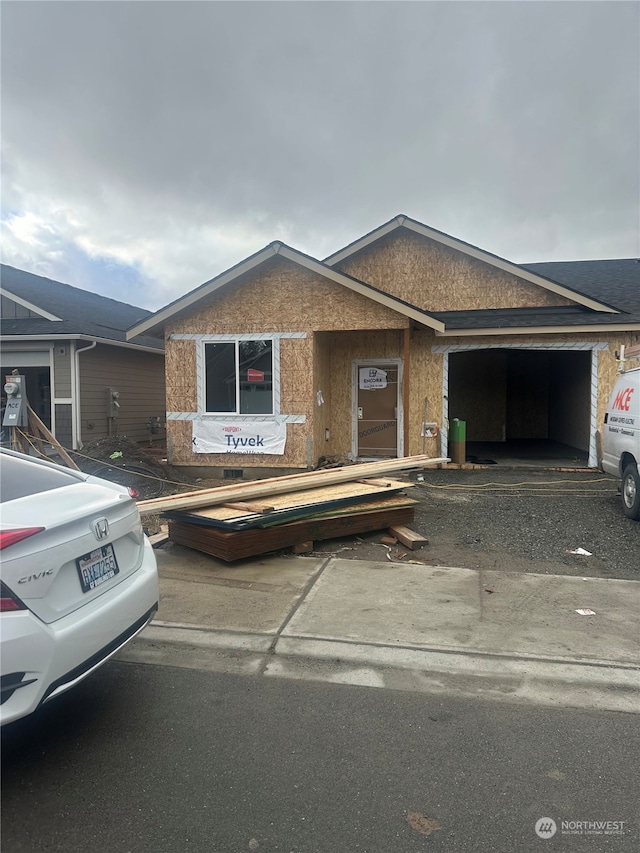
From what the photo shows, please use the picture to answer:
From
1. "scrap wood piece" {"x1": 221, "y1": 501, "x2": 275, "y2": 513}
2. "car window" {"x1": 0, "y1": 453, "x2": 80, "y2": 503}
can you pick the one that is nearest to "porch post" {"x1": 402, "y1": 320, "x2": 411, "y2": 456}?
"scrap wood piece" {"x1": 221, "y1": 501, "x2": 275, "y2": 513}

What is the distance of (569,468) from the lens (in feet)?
40.2

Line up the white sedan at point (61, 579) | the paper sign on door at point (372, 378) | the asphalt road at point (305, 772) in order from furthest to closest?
the paper sign on door at point (372, 378) < the white sedan at point (61, 579) < the asphalt road at point (305, 772)

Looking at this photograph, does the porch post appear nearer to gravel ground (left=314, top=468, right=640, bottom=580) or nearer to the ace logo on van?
gravel ground (left=314, top=468, right=640, bottom=580)

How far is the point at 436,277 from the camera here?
14211 mm

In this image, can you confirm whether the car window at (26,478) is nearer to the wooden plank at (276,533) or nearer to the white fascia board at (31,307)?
the wooden plank at (276,533)

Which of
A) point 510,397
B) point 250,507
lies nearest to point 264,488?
point 250,507

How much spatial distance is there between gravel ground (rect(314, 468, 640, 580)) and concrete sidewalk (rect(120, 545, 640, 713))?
49 centimetres

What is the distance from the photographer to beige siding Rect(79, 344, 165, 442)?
15062 millimetres

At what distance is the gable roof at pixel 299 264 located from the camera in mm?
10977

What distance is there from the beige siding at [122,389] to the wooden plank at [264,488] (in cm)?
879

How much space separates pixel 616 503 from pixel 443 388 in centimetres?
485

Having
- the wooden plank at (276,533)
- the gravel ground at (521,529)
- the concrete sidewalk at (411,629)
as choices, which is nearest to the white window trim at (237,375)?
the gravel ground at (521,529)

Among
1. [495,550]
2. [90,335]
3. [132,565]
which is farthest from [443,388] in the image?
[132,565]

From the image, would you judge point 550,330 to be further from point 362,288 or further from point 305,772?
point 305,772
